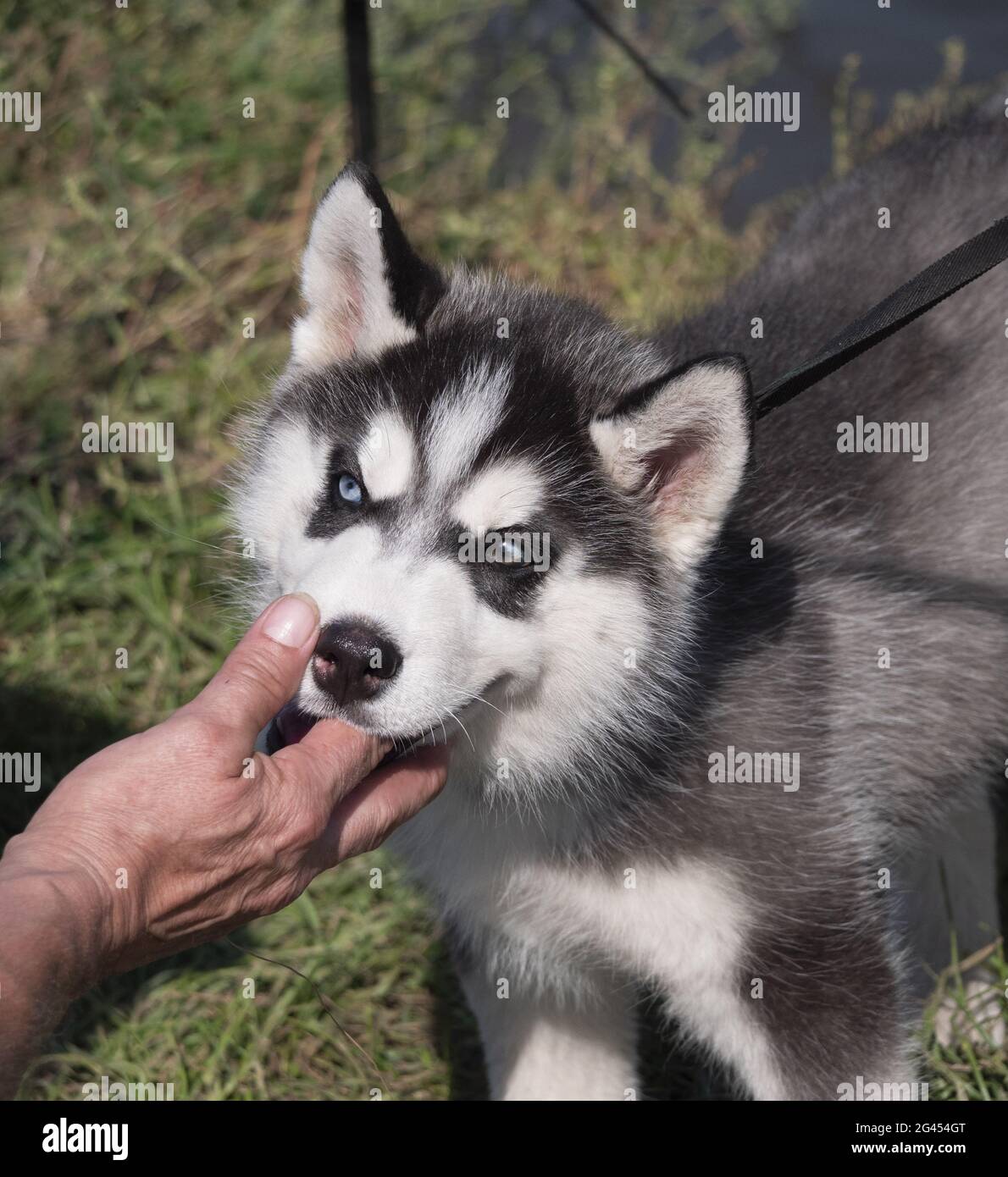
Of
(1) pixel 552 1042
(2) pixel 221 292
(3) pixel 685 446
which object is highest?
(2) pixel 221 292

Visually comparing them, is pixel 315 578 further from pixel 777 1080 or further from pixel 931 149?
pixel 931 149

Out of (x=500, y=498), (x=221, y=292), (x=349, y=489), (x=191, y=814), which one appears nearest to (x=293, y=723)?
(x=191, y=814)

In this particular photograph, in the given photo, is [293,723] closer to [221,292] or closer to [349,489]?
[349,489]

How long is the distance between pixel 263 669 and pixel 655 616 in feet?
3.11

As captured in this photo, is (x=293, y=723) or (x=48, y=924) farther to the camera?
(x=293, y=723)

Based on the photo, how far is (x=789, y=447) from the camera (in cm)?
388

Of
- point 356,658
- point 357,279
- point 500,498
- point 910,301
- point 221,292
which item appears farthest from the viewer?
point 221,292

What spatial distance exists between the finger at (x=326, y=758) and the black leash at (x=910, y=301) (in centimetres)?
118

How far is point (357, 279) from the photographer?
11.3ft

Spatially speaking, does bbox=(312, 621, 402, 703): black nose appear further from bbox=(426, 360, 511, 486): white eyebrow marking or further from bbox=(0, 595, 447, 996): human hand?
bbox=(426, 360, 511, 486): white eyebrow marking

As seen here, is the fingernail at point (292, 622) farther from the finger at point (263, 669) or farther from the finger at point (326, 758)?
the finger at point (326, 758)

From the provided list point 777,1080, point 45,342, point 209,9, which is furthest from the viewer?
point 209,9

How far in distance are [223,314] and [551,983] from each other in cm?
373
